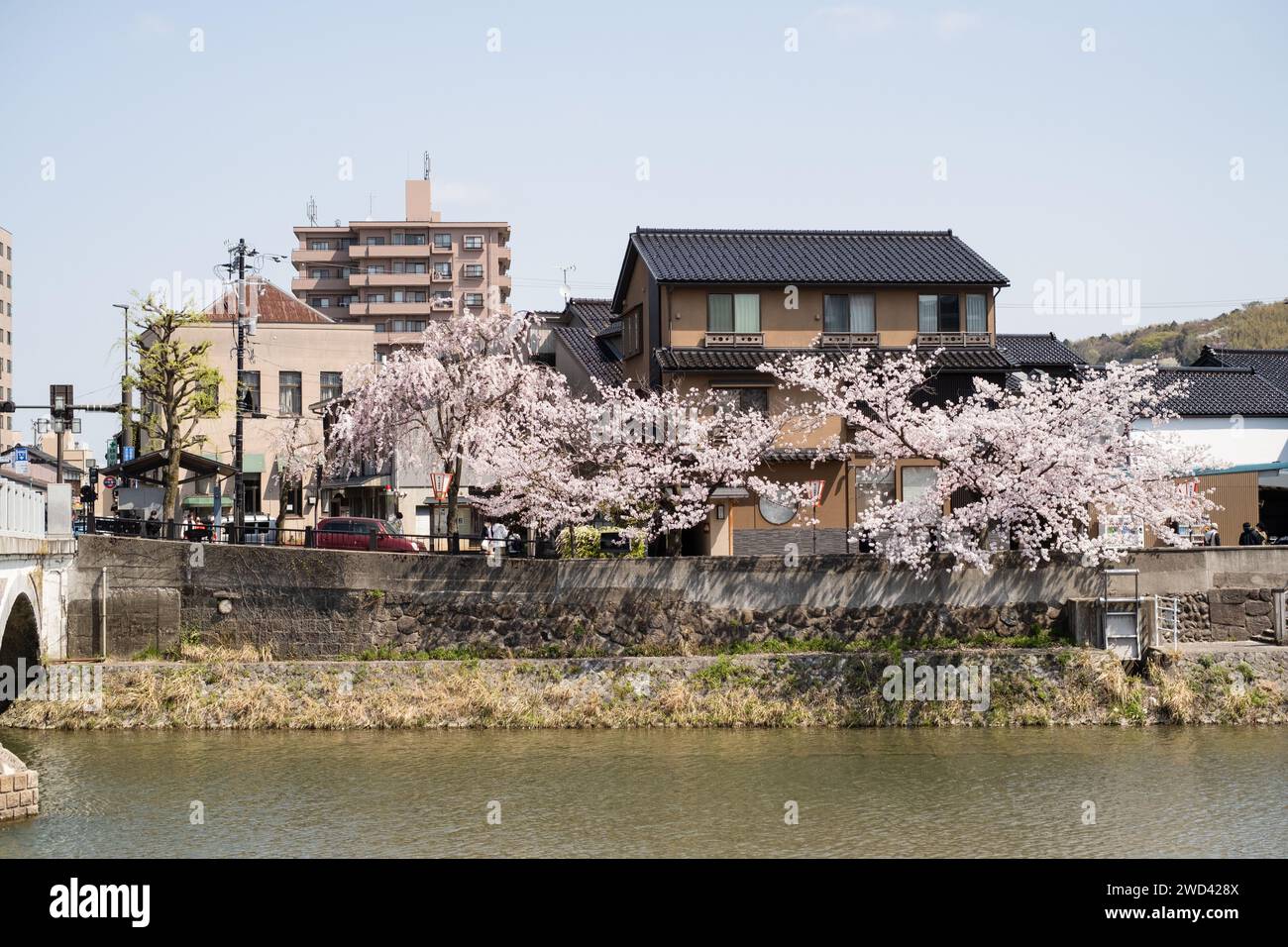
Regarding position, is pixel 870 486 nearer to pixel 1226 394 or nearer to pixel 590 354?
pixel 590 354

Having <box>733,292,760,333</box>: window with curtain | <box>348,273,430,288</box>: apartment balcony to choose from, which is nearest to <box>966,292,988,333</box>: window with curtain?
<box>733,292,760,333</box>: window with curtain

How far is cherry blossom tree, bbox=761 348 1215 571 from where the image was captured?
34656 mm

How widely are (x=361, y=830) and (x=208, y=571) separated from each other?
13583 millimetres

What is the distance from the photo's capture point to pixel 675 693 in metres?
31.3

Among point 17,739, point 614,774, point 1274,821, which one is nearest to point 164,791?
point 17,739

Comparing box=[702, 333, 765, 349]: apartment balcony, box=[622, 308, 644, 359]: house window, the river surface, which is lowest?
the river surface

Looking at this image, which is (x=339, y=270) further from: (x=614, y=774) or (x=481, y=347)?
(x=614, y=774)

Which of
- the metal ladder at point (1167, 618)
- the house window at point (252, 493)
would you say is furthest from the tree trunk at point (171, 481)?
the metal ladder at point (1167, 618)

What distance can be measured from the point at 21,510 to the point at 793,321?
25.1 m

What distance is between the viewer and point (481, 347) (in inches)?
1698

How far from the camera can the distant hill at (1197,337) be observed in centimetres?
10338

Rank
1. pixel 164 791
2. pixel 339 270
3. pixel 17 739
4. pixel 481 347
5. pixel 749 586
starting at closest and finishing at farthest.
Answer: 1. pixel 164 791
2. pixel 17 739
3. pixel 749 586
4. pixel 481 347
5. pixel 339 270

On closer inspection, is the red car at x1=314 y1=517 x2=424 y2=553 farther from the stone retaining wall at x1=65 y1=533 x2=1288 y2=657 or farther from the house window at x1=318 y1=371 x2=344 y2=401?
the house window at x1=318 y1=371 x2=344 y2=401

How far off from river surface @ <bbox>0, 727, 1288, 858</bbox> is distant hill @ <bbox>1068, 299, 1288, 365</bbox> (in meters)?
74.8
